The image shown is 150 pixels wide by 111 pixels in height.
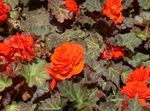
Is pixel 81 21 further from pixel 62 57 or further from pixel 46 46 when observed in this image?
pixel 62 57

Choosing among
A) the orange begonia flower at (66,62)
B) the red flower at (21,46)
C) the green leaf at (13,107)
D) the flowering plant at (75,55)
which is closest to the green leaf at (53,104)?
the flowering plant at (75,55)

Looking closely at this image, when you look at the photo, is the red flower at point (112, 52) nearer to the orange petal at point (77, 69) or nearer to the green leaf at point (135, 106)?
the orange petal at point (77, 69)

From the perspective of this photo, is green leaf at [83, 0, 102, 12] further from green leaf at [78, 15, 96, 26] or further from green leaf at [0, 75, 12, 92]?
green leaf at [0, 75, 12, 92]

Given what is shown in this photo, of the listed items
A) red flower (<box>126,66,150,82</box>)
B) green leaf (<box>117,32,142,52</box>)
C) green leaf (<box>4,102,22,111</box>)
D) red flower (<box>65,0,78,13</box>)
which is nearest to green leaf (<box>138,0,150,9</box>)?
green leaf (<box>117,32,142,52</box>)

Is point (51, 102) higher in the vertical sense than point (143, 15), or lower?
lower

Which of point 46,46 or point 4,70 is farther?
point 46,46

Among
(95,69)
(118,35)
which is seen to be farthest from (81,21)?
(95,69)
